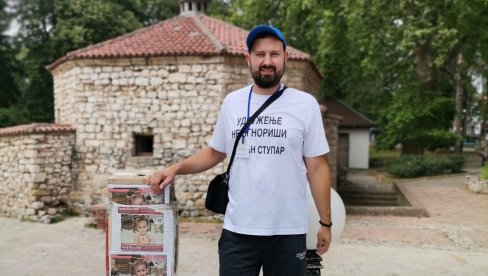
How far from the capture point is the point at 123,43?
32.6 ft

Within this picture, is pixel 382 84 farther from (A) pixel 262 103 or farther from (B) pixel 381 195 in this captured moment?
(A) pixel 262 103

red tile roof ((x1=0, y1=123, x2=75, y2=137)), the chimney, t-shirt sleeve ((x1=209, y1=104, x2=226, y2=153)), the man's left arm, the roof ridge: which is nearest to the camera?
the man's left arm

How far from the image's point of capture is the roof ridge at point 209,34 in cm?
885

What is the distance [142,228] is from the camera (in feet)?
9.49

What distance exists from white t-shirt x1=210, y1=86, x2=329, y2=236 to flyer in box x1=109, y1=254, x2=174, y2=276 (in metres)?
0.70

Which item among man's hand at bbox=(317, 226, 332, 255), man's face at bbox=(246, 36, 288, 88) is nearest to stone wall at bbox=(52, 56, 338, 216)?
man's face at bbox=(246, 36, 288, 88)

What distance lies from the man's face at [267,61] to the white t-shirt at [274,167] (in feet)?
0.44

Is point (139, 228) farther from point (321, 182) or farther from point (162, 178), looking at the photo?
point (321, 182)

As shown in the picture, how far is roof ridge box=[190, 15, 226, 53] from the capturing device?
8852mm

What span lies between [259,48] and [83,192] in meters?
8.54

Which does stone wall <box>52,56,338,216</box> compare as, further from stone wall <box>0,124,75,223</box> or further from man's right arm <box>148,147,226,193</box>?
man's right arm <box>148,147,226,193</box>

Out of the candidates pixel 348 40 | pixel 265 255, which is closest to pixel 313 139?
pixel 265 255

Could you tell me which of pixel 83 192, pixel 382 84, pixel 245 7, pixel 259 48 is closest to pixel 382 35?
pixel 245 7

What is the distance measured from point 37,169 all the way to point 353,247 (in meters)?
6.98
